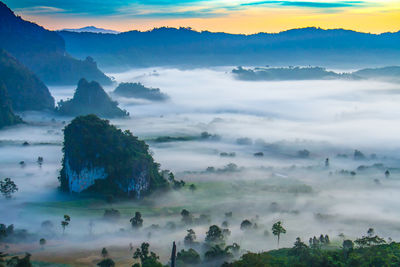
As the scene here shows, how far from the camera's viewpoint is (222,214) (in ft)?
263

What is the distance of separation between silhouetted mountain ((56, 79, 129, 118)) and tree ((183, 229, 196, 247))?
13349cm

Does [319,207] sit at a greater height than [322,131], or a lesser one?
lesser

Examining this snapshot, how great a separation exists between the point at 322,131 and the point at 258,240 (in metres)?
131

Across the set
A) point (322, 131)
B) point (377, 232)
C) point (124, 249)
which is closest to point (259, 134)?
point (322, 131)

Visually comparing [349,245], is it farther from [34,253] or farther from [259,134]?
[259,134]

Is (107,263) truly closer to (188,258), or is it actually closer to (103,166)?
(188,258)

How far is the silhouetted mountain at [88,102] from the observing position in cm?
19200

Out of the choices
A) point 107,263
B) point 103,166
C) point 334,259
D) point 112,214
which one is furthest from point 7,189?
point 334,259

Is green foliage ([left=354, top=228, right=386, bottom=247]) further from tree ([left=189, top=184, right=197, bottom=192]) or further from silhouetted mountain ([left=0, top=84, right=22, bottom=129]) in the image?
silhouetted mountain ([left=0, top=84, right=22, bottom=129])

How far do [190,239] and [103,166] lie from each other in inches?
1262

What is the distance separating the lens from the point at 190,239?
66.4 m

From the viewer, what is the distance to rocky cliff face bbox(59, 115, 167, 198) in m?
90.6

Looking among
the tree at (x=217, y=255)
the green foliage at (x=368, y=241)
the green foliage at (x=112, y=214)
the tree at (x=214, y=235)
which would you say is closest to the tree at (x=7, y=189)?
the green foliage at (x=112, y=214)

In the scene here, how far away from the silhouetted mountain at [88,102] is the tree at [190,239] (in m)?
133
